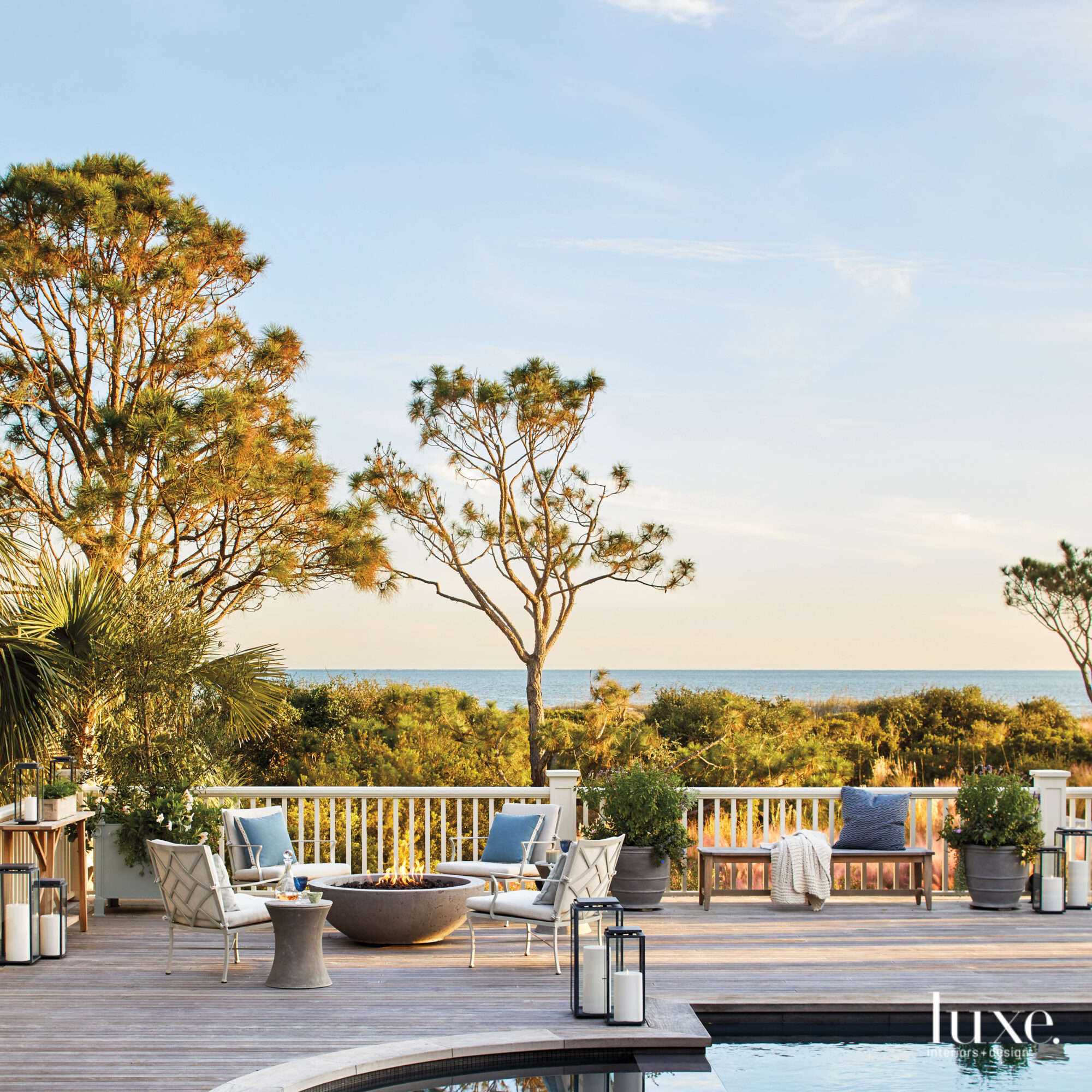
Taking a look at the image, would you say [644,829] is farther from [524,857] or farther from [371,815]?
[371,815]

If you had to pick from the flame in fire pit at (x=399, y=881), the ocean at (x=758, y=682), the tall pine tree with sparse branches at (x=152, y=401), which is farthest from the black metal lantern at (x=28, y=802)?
the ocean at (x=758, y=682)

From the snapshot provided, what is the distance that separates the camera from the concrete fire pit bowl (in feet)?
21.8

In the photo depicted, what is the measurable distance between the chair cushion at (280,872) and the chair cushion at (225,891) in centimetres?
116

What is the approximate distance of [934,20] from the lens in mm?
11734

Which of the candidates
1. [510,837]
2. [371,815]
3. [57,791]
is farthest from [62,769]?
[371,815]

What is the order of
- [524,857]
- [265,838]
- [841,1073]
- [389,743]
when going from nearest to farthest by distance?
1. [841,1073]
2. [524,857]
3. [265,838]
4. [389,743]

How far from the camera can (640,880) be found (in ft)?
25.7

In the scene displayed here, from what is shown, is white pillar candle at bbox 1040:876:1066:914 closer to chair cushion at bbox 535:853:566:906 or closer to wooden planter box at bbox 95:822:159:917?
chair cushion at bbox 535:853:566:906

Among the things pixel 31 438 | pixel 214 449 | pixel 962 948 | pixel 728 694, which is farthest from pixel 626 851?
pixel 728 694

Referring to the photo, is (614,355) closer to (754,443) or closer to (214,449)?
(754,443)

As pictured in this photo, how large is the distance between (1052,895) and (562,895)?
3847 millimetres

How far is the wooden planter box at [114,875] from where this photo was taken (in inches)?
308

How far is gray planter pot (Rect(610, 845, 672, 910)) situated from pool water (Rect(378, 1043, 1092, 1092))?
2561mm

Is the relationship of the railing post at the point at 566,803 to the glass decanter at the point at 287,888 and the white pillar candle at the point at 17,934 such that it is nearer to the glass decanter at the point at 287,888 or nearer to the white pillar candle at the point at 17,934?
the glass decanter at the point at 287,888
